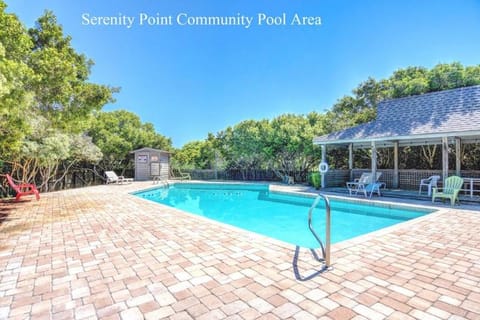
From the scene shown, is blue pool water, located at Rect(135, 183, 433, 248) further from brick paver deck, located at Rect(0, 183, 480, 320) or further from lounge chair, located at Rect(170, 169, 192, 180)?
lounge chair, located at Rect(170, 169, 192, 180)

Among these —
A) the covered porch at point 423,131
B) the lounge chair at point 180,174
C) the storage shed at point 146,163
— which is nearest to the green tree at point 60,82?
the covered porch at point 423,131

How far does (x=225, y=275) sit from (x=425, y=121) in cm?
1069

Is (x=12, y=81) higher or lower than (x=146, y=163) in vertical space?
higher

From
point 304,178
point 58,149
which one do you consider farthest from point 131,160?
point 304,178

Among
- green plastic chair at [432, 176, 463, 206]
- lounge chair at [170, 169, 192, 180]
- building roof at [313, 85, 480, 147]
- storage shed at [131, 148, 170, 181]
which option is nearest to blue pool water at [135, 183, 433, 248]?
green plastic chair at [432, 176, 463, 206]

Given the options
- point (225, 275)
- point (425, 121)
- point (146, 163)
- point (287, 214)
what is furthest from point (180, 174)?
point (225, 275)

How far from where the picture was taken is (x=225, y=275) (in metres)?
2.99

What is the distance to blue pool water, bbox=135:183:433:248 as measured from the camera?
6.49 metres

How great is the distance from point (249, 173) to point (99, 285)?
16621 mm

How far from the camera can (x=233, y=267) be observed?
3.21 meters

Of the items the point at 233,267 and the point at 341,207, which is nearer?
the point at 233,267

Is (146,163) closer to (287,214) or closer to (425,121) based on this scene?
(287,214)

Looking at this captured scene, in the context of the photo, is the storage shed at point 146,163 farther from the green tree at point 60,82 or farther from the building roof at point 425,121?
the building roof at point 425,121

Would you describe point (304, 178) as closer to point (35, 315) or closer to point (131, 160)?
point (131, 160)
